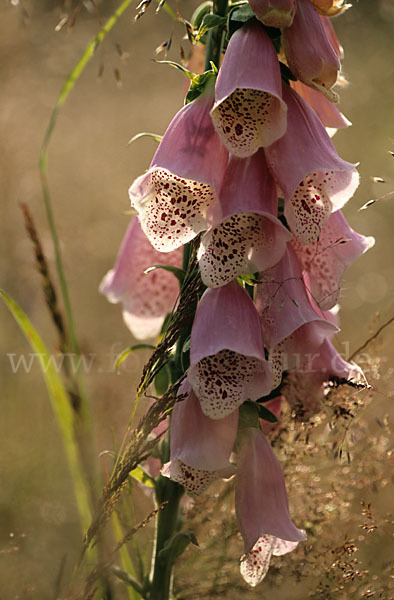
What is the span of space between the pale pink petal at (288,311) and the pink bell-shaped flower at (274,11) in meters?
0.29

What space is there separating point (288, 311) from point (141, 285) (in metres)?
0.41

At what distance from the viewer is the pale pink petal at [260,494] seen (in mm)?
937

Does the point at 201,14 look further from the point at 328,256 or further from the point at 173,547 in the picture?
the point at 173,547

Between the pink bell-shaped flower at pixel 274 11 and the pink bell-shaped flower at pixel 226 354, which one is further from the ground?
the pink bell-shaped flower at pixel 274 11

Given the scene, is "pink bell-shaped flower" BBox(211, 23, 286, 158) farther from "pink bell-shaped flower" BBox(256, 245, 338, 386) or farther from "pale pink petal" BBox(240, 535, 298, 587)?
"pale pink petal" BBox(240, 535, 298, 587)

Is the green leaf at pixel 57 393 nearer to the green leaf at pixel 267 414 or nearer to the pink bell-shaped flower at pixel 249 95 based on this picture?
the green leaf at pixel 267 414

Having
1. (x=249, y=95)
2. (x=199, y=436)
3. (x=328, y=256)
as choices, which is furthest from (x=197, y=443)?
(x=249, y=95)

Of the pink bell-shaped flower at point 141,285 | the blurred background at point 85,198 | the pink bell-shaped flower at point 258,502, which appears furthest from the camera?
the blurred background at point 85,198

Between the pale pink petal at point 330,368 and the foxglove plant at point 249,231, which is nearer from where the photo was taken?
the foxglove plant at point 249,231

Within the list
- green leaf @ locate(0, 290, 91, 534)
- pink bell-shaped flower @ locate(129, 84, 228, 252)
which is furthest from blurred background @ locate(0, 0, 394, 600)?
pink bell-shaped flower @ locate(129, 84, 228, 252)

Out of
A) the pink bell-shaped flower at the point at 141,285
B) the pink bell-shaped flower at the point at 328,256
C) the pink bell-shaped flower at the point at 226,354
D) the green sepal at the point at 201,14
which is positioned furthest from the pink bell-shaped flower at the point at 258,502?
the green sepal at the point at 201,14

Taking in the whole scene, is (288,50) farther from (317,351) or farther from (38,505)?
(38,505)

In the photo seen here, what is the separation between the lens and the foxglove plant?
872 mm

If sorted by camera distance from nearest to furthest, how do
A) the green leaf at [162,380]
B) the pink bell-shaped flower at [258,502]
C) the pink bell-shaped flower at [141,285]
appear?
the pink bell-shaped flower at [258,502] → the green leaf at [162,380] → the pink bell-shaped flower at [141,285]
